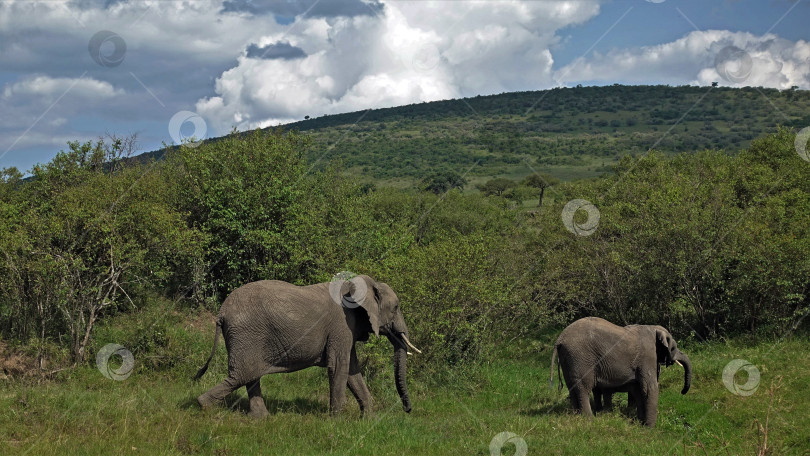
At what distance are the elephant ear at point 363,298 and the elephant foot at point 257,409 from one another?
2534 mm

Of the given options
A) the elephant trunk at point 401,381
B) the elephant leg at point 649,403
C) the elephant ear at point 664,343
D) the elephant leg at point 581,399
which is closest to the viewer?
the elephant trunk at point 401,381

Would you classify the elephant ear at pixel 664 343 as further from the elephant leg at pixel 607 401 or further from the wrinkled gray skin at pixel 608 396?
the elephant leg at pixel 607 401

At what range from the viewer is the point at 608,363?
14.1m

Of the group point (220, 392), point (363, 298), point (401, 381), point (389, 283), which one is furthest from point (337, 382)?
point (389, 283)

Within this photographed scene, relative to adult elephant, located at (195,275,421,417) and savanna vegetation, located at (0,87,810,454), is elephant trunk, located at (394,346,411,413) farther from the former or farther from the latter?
savanna vegetation, located at (0,87,810,454)

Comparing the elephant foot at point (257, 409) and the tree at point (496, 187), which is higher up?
the tree at point (496, 187)

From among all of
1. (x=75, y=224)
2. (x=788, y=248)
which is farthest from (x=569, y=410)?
(x=75, y=224)

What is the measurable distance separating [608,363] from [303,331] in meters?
6.80

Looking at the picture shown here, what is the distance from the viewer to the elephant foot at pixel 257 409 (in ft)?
39.5

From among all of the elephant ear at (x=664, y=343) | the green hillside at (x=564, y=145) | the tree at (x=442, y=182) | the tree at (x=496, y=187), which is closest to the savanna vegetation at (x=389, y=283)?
the elephant ear at (x=664, y=343)

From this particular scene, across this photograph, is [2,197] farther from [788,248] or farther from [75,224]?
[788,248]

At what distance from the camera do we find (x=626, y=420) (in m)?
14.0

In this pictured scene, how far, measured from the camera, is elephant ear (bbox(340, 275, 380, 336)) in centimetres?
1309

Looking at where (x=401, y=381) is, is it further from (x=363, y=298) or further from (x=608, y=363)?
(x=608, y=363)
